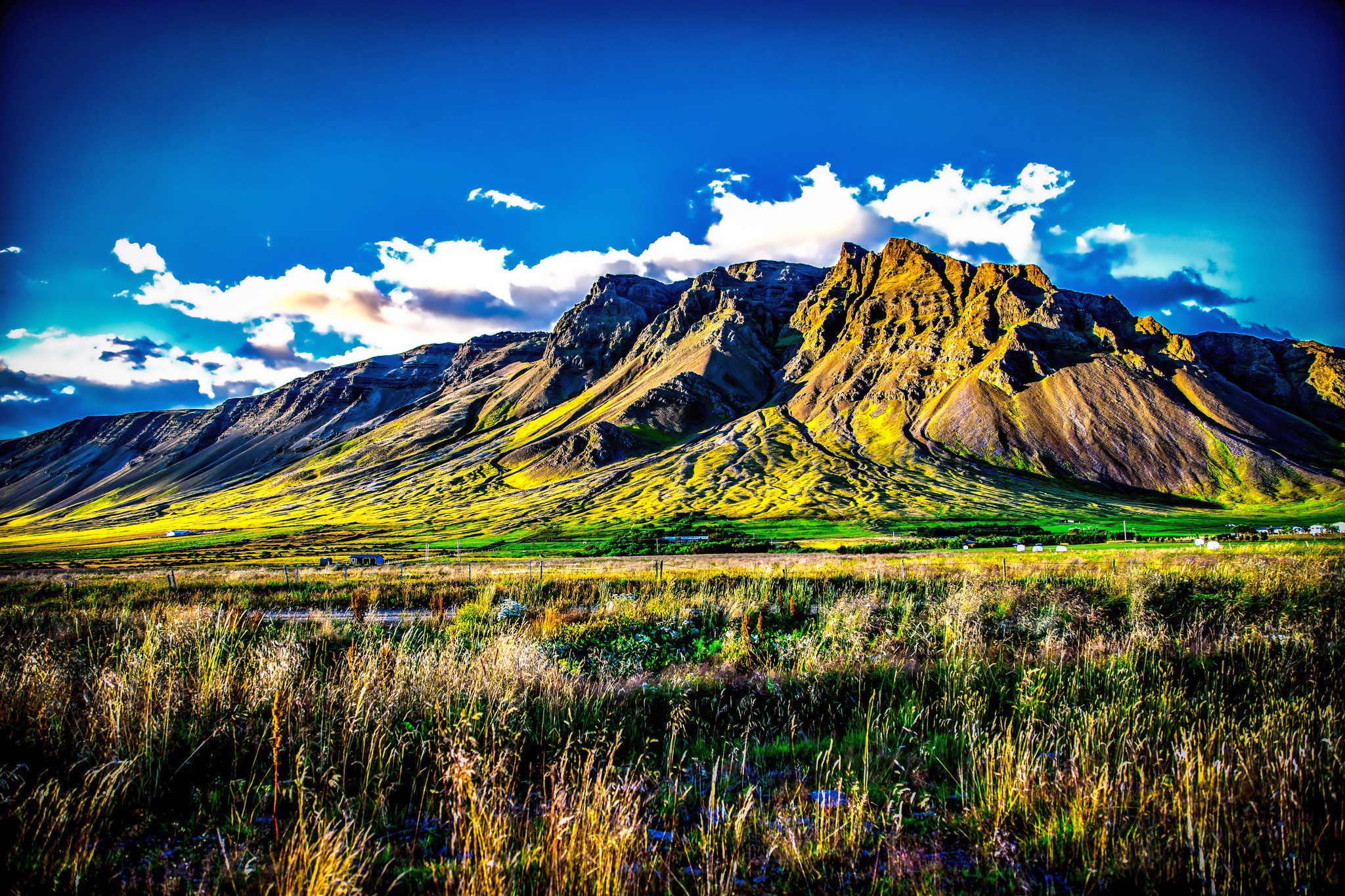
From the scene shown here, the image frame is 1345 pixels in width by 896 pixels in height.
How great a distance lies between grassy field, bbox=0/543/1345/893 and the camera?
12.7 ft

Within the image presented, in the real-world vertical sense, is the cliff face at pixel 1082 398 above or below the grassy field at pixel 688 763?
above

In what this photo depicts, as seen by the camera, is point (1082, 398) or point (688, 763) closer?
point (688, 763)

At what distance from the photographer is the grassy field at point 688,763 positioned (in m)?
3.86

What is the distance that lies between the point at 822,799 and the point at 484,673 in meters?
4.07

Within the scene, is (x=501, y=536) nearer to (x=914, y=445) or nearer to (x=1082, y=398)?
(x=914, y=445)

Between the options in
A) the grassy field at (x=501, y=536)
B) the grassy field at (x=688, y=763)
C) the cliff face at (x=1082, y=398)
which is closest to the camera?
the grassy field at (x=688, y=763)

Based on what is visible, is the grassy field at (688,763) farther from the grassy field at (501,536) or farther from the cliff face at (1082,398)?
the cliff face at (1082,398)

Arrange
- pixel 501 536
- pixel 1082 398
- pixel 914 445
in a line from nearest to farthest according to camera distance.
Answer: pixel 501 536
pixel 914 445
pixel 1082 398

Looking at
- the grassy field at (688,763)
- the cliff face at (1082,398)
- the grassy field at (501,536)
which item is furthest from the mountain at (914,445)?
the grassy field at (688,763)

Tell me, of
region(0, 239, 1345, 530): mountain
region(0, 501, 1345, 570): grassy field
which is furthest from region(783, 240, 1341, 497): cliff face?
region(0, 501, 1345, 570): grassy field

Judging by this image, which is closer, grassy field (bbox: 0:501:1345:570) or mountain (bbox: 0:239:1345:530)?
grassy field (bbox: 0:501:1345:570)

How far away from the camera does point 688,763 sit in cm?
609

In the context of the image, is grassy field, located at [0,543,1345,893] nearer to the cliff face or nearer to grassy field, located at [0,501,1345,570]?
grassy field, located at [0,501,1345,570]

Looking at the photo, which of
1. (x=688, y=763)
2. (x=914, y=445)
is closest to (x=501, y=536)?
(x=688, y=763)
